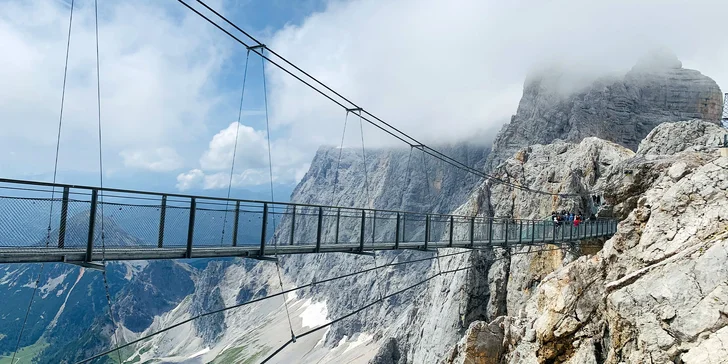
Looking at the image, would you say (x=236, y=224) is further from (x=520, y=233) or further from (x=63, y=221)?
(x=520, y=233)

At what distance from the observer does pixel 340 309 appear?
12544cm

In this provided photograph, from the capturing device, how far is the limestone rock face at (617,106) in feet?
217

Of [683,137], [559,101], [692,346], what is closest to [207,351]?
[559,101]

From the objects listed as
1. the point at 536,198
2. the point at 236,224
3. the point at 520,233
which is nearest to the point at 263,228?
the point at 236,224

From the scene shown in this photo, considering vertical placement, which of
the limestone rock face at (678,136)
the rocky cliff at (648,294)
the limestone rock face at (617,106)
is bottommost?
the rocky cliff at (648,294)

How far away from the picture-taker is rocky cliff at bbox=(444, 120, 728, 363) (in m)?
9.45

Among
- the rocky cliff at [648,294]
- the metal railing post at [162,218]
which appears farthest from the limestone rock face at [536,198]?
the metal railing post at [162,218]

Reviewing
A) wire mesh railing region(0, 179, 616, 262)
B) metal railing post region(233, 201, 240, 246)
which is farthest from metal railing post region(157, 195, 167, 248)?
metal railing post region(233, 201, 240, 246)

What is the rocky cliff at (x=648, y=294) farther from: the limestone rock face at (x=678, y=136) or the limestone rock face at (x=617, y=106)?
the limestone rock face at (x=617, y=106)

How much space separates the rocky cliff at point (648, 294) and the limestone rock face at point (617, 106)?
160 feet

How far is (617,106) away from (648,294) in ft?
220

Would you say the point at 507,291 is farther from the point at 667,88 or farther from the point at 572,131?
the point at 667,88

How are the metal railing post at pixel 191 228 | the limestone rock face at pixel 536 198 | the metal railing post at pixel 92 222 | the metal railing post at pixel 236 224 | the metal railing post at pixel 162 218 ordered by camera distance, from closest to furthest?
the metal railing post at pixel 92 222
the metal railing post at pixel 162 218
the metal railing post at pixel 191 228
the metal railing post at pixel 236 224
the limestone rock face at pixel 536 198

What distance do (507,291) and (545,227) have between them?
50.0 ft
